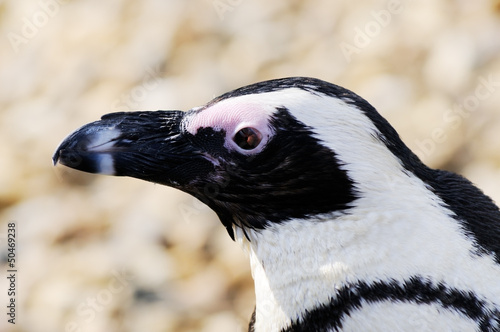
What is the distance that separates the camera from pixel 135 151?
1.52 m

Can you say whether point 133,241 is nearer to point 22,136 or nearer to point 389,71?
point 22,136

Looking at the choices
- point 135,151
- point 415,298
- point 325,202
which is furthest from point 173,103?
point 415,298

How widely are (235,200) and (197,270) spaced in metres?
1.38

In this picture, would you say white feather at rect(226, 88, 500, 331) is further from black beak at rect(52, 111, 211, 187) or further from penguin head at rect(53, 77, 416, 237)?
black beak at rect(52, 111, 211, 187)

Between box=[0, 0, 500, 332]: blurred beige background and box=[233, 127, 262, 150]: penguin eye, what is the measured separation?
1319 mm

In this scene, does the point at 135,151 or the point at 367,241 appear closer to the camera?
the point at 367,241

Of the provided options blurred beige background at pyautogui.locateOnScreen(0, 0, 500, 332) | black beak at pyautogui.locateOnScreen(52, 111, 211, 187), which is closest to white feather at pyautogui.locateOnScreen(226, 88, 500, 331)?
black beak at pyautogui.locateOnScreen(52, 111, 211, 187)

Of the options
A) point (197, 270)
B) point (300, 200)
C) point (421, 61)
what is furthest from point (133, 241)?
point (300, 200)

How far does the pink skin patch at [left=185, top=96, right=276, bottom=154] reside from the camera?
1443 mm

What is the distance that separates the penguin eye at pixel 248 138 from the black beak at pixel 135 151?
0.09m

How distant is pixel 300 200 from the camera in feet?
4.75

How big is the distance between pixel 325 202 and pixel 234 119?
0.81 ft

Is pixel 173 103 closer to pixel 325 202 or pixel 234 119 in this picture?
pixel 234 119

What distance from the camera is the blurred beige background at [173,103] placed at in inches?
112
